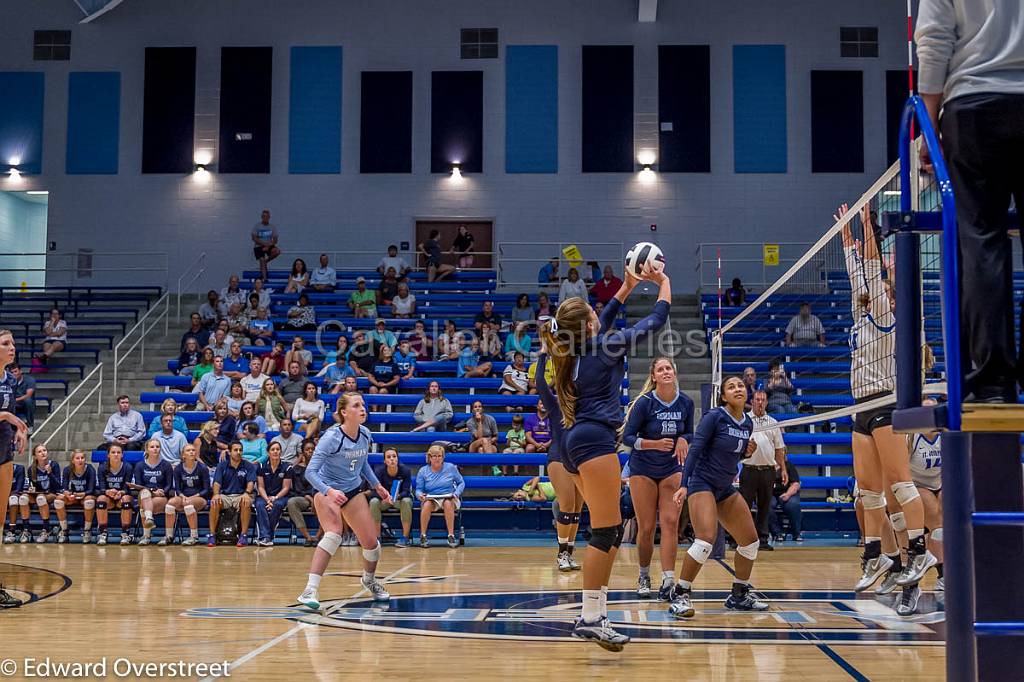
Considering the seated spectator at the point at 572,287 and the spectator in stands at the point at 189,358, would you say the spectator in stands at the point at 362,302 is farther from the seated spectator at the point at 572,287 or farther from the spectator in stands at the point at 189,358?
the seated spectator at the point at 572,287

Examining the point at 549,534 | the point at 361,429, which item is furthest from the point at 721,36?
the point at 361,429

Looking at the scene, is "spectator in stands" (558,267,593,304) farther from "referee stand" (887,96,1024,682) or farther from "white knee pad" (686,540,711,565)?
"referee stand" (887,96,1024,682)

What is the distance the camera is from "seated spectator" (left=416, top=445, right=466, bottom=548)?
13.9 metres

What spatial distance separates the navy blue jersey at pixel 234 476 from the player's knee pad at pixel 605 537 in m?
9.09

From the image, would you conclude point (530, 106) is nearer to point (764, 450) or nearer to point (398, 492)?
point (398, 492)

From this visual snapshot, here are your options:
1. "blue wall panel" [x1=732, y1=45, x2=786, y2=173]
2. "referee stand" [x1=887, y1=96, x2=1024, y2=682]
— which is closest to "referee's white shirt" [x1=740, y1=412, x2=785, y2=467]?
"referee stand" [x1=887, y1=96, x2=1024, y2=682]

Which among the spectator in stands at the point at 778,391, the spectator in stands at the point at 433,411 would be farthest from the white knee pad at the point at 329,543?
the spectator in stands at the point at 433,411

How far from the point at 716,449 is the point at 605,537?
1920mm

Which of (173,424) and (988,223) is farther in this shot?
(173,424)

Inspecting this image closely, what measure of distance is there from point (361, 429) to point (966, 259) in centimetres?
619

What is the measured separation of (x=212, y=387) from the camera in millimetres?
16953

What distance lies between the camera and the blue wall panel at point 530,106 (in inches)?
908

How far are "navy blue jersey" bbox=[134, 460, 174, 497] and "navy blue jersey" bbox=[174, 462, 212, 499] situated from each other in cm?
14

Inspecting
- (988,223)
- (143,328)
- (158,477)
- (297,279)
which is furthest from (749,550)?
(143,328)
